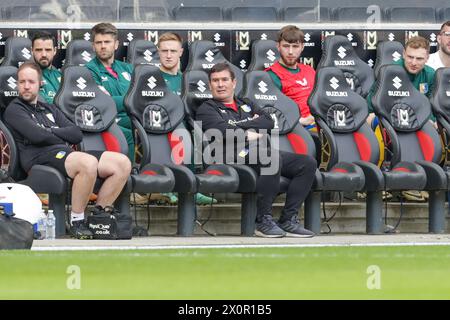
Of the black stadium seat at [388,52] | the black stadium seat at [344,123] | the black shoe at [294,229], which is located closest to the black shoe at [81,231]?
the black shoe at [294,229]

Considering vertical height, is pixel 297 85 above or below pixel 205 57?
below

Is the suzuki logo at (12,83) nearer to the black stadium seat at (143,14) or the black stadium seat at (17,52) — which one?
the black stadium seat at (17,52)

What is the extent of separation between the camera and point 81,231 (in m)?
12.4

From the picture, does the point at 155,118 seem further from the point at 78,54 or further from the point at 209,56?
the point at 209,56

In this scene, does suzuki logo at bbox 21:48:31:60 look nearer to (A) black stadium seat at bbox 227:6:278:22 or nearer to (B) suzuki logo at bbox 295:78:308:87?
(B) suzuki logo at bbox 295:78:308:87

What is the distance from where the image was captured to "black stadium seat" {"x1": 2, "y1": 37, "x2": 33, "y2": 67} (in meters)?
14.2

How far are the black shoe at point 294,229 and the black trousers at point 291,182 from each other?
1.7 inches

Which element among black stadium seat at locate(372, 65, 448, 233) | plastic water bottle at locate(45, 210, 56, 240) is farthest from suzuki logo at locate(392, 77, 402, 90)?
plastic water bottle at locate(45, 210, 56, 240)

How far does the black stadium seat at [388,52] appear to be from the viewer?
1548 cm

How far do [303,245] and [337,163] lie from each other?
2.12m

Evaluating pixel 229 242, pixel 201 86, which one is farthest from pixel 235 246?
pixel 201 86

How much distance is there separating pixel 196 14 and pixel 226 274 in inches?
289
